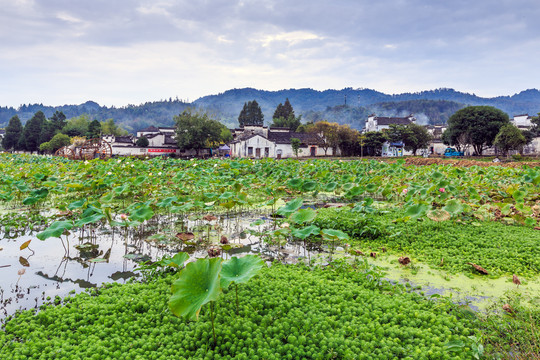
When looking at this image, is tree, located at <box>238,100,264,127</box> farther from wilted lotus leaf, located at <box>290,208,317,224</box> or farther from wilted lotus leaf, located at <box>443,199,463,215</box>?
wilted lotus leaf, located at <box>290,208,317,224</box>

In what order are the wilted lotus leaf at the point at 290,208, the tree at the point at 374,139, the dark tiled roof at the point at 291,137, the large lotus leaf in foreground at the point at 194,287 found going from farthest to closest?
the dark tiled roof at the point at 291,137
the tree at the point at 374,139
the wilted lotus leaf at the point at 290,208
the large lotus leaf in foreground at the point at 194,287

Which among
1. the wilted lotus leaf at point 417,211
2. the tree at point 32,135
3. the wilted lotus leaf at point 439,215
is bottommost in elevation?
the wilted lotus leaf at point 439,215

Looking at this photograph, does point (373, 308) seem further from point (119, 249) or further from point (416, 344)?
point (119, 249)

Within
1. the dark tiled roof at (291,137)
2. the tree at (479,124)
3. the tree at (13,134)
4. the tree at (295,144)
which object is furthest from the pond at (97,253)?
the tree at (13,134)

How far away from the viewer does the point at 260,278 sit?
297cm

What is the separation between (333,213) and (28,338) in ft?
14.1

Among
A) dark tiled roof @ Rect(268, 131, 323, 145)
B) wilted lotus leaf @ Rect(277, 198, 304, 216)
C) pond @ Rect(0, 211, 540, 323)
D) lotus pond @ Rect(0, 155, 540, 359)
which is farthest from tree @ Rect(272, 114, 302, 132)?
wilted lotus leaf @ Rect(277, 198, 304, 216)

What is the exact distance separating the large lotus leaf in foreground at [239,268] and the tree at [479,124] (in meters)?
37.0

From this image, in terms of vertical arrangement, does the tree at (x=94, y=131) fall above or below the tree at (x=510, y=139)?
above

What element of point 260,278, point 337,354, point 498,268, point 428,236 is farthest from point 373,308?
point 428,236

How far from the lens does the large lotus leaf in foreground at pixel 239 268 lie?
6.70ft

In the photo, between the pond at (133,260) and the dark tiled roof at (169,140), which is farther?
the dark tiled roof at (169,140)

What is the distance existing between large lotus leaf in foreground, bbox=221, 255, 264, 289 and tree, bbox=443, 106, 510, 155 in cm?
3705

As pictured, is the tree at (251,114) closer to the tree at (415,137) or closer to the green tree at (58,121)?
the green tree at (58,121)
